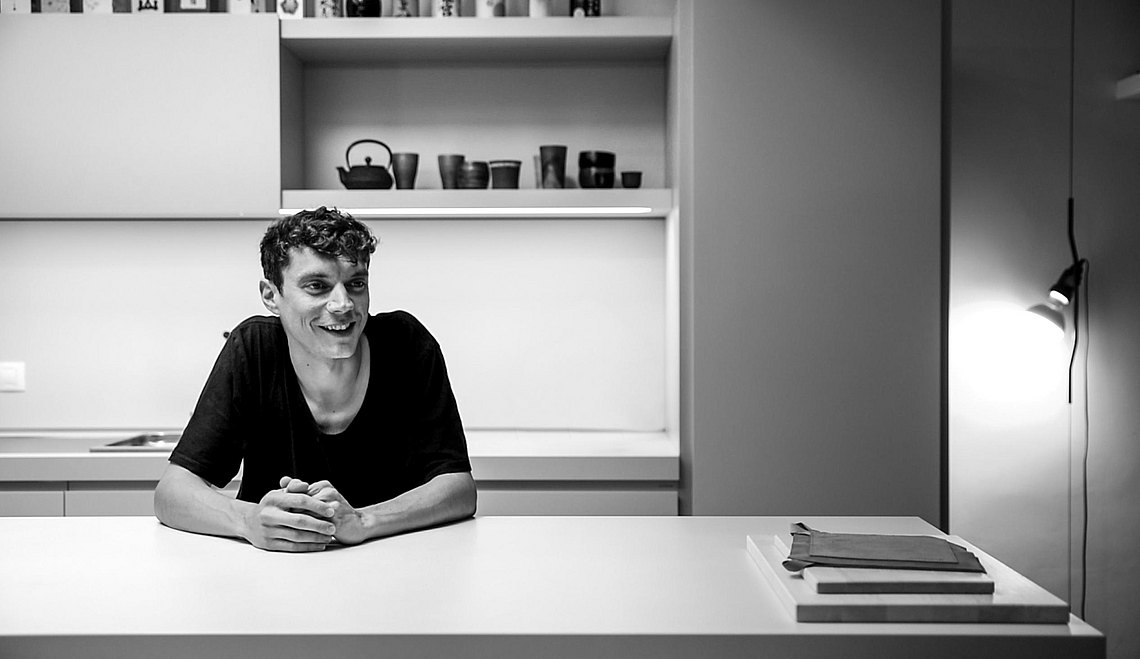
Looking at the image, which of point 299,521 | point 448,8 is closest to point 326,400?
point 299,521

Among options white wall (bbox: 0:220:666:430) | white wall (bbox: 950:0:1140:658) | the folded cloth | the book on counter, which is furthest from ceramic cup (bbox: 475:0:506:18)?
the book on counter

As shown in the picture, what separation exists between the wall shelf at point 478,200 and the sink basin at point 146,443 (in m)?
0.82

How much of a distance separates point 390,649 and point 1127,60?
2.68 metres

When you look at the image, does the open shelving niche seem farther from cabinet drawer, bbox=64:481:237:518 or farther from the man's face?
the man's face

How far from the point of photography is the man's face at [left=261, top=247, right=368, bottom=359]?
195 centimetres

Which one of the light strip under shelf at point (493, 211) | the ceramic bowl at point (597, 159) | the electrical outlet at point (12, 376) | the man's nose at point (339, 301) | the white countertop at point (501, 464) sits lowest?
the white countertop at point (501, 464)

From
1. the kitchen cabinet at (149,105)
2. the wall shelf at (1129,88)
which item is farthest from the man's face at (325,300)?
the wall shelf at (1129,88)

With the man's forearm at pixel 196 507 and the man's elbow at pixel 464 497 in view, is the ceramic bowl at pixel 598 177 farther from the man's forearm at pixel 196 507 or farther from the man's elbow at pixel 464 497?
the man's forearm at pixel 196 507

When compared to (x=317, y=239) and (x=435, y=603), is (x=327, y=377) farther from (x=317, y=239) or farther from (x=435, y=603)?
(x=435, y=603)

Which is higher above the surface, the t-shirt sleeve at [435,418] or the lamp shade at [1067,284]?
the lamp shade at [1067,284]

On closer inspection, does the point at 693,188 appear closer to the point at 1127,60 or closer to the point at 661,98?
the point at 661,98

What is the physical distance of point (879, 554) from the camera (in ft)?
4.70

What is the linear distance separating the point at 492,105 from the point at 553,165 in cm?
43

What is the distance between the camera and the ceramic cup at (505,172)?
11.1 feet
